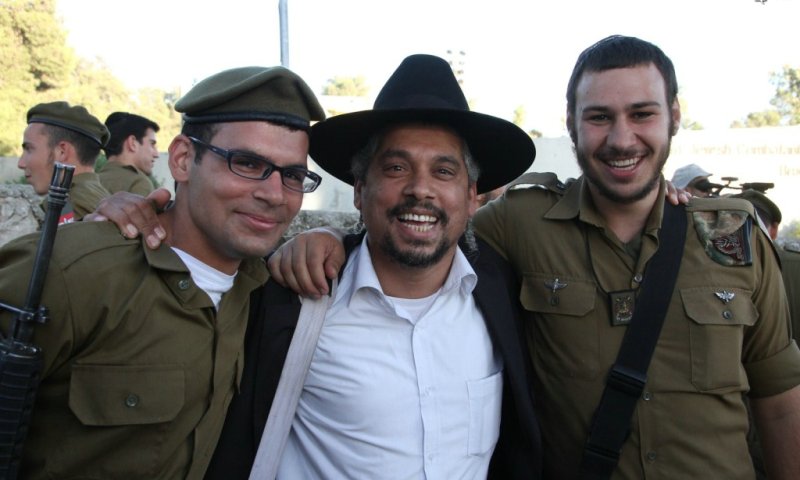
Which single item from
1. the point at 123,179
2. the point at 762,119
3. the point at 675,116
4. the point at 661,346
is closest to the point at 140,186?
the point at 123,179

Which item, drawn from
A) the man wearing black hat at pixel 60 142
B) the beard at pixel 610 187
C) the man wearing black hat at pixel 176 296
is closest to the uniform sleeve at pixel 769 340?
the beard at pixel 610 187

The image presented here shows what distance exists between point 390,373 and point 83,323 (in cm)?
104

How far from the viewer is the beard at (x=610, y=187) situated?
2.29 m

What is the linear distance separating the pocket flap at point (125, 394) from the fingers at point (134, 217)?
1.35 ft

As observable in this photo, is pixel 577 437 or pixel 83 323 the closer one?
pixel 83 323

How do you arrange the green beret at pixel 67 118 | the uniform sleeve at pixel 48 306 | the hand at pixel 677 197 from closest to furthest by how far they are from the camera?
the uniform sleeve at pixel 48 306 < the hand at pixel 677 197 < the green beret at pixel 67 118

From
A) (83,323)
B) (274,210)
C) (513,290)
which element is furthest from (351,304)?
(83,323)

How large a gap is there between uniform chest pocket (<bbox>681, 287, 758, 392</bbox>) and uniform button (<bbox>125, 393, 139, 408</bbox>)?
6.37 ft

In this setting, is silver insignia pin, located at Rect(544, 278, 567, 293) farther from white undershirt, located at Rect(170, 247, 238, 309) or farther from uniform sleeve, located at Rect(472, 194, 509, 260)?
white undershirt, located at Rect(170, 247, 238, 309)

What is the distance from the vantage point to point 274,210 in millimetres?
2012

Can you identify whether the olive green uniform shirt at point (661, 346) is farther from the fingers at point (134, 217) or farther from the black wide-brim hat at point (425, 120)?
the fingers at point (134, 217)

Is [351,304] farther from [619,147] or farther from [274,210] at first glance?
[619,147]

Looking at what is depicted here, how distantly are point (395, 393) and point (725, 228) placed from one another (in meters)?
1.48

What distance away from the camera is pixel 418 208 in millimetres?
2232
